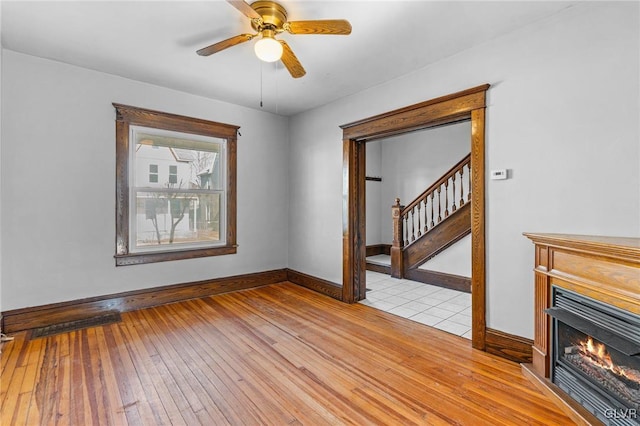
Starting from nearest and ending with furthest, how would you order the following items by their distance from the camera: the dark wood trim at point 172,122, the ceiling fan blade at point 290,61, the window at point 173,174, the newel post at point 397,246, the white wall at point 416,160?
the ceiling fan blade at point 290,61 < the dark wood trim at point 172,122 < the window at point 173,174 < the newel post at point 397,246 < the white wall at point 416,160

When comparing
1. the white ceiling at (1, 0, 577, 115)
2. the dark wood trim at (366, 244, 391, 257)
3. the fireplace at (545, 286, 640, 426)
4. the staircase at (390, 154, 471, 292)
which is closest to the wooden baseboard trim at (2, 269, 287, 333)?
the staircase at (390, 154, 471, 292)

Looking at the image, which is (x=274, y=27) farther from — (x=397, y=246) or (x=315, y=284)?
(x=397, y=246)

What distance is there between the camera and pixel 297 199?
485cm

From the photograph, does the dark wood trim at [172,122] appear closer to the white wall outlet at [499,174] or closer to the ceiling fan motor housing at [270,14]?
the ceiling fan motor housing at [270,14]

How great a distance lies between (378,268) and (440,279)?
135cm

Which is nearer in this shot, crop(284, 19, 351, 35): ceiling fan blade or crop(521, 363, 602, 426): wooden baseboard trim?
crop(521, 363, 602, 426): wooden baseboard trim

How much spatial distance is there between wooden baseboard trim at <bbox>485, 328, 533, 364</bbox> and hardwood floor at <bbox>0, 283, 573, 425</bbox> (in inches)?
3.1

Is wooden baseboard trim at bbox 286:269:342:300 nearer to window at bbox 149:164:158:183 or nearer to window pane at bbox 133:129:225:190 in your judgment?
window pane at bbox 133:129:225:190

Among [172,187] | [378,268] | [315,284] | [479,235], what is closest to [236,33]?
[172,187]

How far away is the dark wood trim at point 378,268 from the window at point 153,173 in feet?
13.6

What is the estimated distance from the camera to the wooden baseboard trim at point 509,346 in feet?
7.75

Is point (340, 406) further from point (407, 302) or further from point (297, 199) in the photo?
point (297, 199)

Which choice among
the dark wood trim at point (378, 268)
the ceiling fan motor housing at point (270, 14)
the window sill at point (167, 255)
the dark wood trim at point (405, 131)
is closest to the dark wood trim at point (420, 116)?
the dark wood trim at point (405, 131)

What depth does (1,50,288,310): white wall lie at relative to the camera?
2906mm
